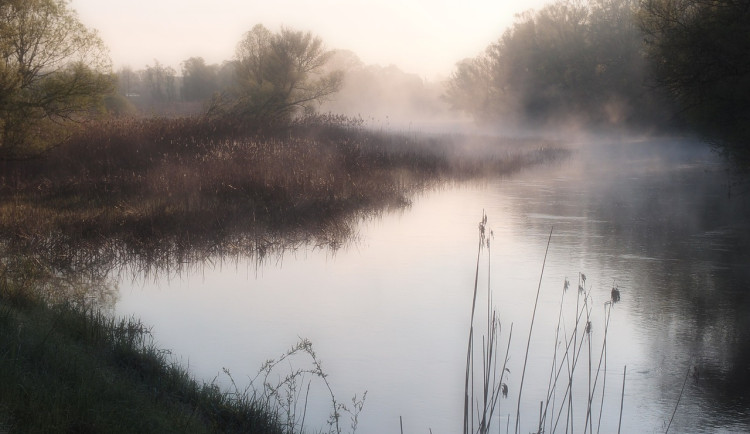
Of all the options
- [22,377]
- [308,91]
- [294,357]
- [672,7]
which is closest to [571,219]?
[672,7]

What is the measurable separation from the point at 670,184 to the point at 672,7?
4838mm

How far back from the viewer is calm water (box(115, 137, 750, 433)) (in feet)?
16.1

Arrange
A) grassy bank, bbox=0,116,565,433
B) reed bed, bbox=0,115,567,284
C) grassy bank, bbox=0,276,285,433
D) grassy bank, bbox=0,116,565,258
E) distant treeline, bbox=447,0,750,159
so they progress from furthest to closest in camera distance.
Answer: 1. distant treeline, bbox=447,0,750,159
2. grassy bank, bbox=0,116,565,258
3. reed bed, bbox=0,115,567,284
4. grassy bank, bbox=0,116,565,433
5. grassy bank, bbox=0,276,285,433

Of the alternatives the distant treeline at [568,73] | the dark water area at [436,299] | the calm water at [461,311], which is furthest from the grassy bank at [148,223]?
the distant treeline at [568,73]

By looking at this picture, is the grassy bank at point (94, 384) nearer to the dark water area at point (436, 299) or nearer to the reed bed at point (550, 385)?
the dark water area at point (436, 299)

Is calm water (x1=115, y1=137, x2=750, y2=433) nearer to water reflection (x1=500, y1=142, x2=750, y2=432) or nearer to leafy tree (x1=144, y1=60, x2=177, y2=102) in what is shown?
water reflection (x1=500, y1=142, x2=750, y2=432)

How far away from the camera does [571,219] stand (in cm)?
1238

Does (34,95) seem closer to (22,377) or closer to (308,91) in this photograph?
(22,377)

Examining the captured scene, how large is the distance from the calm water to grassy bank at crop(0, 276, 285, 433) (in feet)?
1.44

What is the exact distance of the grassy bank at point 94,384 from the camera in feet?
10.7

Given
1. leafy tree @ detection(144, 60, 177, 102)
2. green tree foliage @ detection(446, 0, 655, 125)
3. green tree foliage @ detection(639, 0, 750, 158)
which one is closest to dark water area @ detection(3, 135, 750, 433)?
green tree foliage @ detection(639, 0, 750, 158)

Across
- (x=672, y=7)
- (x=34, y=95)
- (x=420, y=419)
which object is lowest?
(x=420, y=419)

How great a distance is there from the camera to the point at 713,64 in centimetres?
1220

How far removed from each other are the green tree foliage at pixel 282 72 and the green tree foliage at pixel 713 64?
11.8 m
